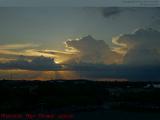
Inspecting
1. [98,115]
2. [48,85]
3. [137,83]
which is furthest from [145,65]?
[48,85]

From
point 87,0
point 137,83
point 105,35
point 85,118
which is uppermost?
point 87,0

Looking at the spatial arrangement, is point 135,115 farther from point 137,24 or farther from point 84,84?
point 137,24

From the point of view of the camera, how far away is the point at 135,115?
2.55 m

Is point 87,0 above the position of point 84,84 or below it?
above

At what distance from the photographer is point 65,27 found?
8.67ft

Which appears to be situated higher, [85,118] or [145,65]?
[145,65]

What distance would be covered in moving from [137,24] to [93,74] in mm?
519

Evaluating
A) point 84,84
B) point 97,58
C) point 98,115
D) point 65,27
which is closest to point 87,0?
point 65,27

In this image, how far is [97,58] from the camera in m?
2.60

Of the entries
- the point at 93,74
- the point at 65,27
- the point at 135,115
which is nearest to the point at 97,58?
the point at 93,74

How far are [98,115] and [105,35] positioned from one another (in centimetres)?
62

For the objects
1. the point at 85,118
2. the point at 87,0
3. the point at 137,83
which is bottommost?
the point at 85,118

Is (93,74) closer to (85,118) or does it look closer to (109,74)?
(109,74)

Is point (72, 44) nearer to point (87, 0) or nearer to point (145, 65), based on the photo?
point (87, 0)
